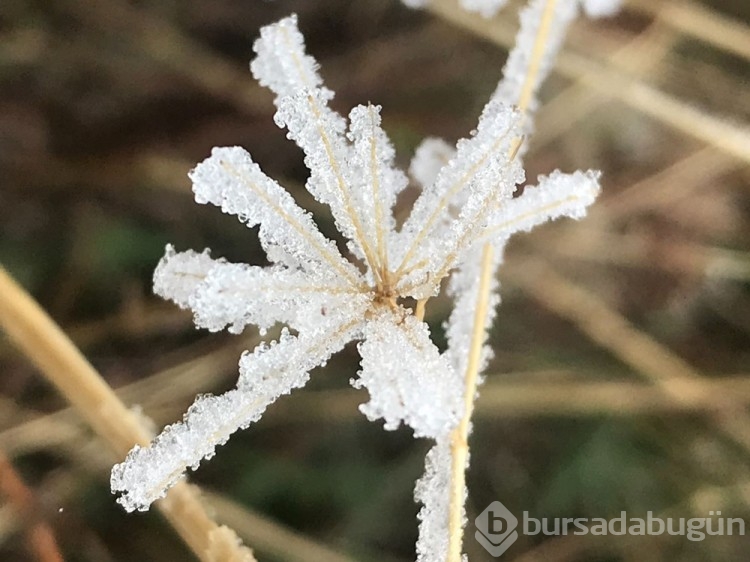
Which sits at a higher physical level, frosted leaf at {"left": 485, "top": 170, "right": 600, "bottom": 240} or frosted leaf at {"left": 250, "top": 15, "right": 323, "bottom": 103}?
frosted leaf at {"left": 250, "top": 15, "right": 323, "bottom": 103}

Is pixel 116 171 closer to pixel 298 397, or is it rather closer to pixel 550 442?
pixel 298 397

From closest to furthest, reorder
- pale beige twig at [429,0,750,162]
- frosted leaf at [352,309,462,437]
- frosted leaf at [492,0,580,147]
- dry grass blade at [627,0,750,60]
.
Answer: frosted leaf at [352,309,462,437]
frosted leaf at [492,0,580,147]
pale beige twig at [429,0,750,162]
dry grass blade at [627,0,750,60]

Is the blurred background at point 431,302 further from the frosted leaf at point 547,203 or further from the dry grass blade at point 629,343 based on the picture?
the frosted leaf at point 547,203

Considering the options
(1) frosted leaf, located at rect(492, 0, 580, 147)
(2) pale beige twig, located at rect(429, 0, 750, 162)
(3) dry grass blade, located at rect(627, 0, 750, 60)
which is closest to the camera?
(1) frosted leaf, located at rect(492, 0, 580, 147)

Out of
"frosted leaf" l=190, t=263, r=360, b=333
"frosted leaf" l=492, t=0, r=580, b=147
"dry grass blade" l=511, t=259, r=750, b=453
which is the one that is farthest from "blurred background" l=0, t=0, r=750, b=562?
"frosted leaf" l=190, t=263, r=360, b=333

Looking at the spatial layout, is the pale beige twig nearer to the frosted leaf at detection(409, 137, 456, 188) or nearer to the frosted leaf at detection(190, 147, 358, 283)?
the frosted leaf at detection(409, 137, 456, 188)

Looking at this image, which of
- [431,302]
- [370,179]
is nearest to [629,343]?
[431,302]

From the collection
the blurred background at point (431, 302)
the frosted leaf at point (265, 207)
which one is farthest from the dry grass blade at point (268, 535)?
the frosted leaf at point (265, 207)

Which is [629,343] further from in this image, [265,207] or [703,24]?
[265,207]
